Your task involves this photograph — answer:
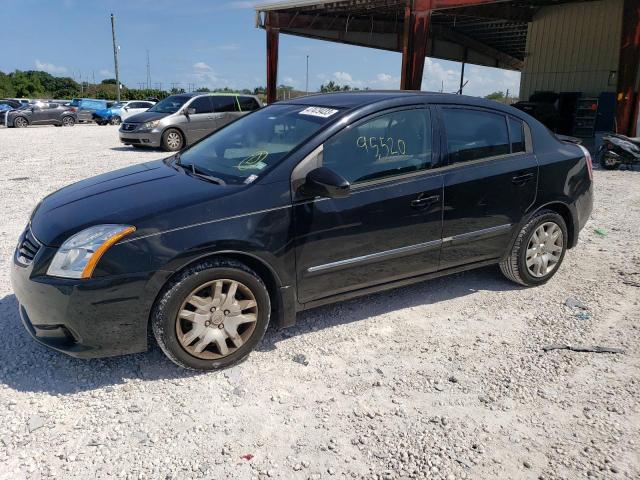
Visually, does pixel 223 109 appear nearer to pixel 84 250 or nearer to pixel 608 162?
pixel 608 162

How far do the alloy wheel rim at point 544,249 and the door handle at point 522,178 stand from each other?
0.45 meters

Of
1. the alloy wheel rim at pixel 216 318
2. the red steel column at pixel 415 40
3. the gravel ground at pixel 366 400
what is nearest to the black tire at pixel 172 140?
the red steel column at pixel 415 40

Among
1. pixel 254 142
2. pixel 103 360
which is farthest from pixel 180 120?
pixel 103 360

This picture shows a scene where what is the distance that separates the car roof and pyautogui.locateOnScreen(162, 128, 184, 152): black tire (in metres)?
10.6

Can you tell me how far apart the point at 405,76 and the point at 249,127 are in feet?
46.3

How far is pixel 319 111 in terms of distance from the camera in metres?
3.64

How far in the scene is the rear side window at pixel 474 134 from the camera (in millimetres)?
3844

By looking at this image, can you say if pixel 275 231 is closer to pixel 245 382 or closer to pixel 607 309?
pixel 245 382

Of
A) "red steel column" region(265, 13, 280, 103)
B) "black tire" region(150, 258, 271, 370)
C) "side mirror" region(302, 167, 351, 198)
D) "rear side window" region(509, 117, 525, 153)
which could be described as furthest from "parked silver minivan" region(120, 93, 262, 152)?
"black tire" region(150, 258, 271, 370)

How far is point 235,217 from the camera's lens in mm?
3006

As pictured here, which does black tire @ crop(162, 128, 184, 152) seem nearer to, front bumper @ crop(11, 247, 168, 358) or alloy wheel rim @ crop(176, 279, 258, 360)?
front bumper @ crop(11, 247, 168, 358)

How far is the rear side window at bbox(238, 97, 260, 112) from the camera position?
14.9 meters

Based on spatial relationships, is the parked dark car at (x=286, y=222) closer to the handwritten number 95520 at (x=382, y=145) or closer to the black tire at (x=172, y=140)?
the handwritten number 95520 at (x=382, y=145)

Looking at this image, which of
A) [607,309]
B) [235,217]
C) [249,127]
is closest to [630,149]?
[607,309]
